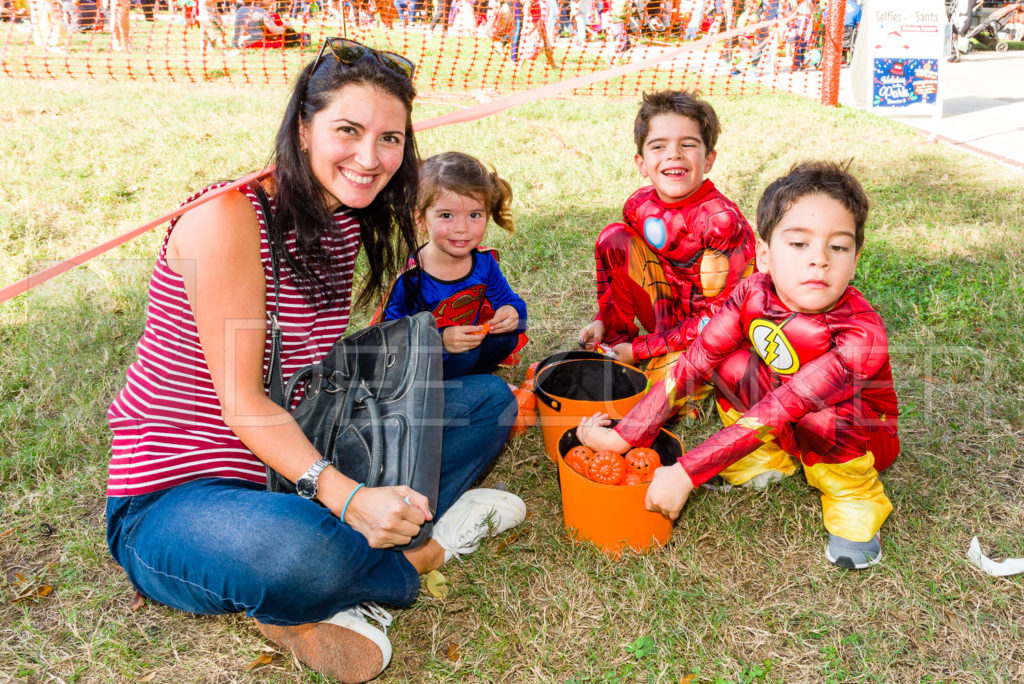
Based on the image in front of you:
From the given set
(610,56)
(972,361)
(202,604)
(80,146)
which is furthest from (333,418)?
(610,56)

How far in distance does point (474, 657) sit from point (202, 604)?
27.6 inches

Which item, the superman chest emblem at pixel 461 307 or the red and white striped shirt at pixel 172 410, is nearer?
the red and white striped shirt at pixel 172 410

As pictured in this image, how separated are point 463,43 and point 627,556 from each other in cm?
1436

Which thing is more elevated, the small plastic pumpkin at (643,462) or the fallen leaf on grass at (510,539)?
the small plastic pumpkin at (643,462)

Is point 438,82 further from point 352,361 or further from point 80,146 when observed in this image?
point 352,361

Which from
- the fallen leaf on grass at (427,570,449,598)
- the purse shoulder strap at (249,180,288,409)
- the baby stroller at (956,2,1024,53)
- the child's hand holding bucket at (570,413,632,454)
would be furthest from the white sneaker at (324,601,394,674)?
the baby stroller at (956,2,1024,53)

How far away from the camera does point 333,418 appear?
77.1 inches

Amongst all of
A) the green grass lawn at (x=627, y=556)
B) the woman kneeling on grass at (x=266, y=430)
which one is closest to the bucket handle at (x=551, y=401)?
the green grass lawn at (x=627, y=556)

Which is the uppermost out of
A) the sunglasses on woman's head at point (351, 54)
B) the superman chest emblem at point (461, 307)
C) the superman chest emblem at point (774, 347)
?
the sunglasses on woman's head at point (351, 54)

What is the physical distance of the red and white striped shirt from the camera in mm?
1811

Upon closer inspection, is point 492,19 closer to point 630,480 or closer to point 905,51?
point 905,51

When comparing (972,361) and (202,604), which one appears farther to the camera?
(972,361)

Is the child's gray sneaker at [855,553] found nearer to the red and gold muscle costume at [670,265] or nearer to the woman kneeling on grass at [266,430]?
the red and gold muscle costume at [670,265]

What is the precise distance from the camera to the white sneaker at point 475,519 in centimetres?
218
